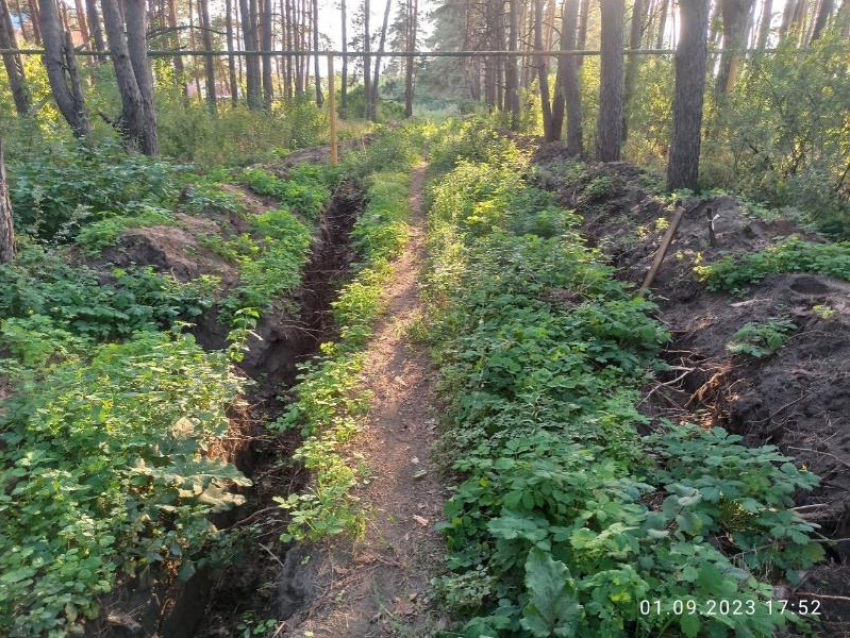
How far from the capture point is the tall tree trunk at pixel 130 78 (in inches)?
409

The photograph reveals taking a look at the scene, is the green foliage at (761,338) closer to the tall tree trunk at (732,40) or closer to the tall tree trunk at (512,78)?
the tall tree trunk at (732,40)

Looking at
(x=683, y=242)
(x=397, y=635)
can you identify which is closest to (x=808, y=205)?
(x=683, y=242)

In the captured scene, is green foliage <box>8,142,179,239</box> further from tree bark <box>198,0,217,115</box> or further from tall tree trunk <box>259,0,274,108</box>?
tall tree trunk <box>259,0,274,108</box>

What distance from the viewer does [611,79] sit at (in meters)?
11.3

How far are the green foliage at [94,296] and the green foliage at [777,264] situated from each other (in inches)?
227

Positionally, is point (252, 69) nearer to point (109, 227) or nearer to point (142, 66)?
point (142, 66)

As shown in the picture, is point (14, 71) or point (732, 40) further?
point (14, 71)

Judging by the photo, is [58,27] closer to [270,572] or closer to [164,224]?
[164,224]

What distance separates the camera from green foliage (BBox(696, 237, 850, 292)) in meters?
5.36

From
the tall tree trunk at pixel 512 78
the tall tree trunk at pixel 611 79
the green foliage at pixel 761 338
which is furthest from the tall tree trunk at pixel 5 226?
the tall tree trunk at pixel 512 78

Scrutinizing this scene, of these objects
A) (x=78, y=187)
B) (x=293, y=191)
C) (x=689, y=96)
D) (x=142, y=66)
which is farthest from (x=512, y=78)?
(x=78, y=187)

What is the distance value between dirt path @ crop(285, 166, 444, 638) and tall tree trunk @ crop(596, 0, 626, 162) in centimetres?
787

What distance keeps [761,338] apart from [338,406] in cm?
392

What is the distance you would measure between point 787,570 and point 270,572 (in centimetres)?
340
